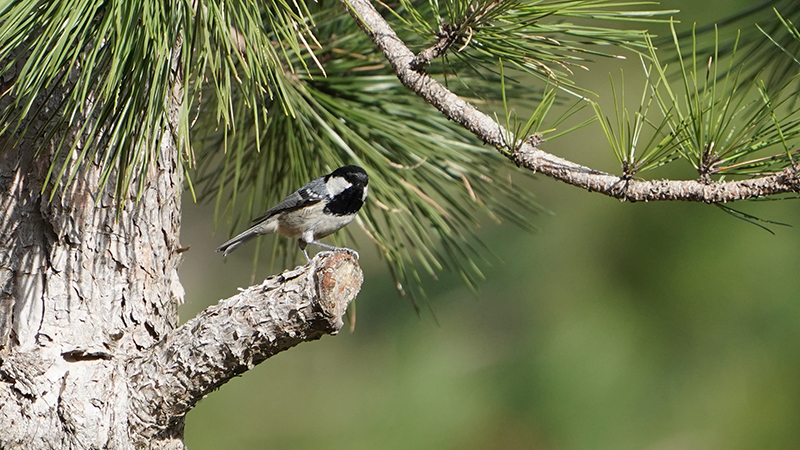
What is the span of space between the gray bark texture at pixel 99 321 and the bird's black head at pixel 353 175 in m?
0.32

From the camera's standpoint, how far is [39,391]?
911 millimetres

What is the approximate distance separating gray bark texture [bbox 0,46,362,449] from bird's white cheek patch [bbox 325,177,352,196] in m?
0.36

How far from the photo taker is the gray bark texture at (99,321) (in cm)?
88

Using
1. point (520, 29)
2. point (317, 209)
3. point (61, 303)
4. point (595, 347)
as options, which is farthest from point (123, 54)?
point (595, 347)

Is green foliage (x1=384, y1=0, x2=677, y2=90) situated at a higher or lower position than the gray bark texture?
higher

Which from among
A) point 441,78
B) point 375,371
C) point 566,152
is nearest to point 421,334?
point 375,371

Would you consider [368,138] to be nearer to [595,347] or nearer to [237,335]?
[237,335]

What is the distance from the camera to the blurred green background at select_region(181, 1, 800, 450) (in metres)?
1.96

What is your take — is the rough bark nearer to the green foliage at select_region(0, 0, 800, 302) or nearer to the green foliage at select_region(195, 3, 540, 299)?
the green foliage at select_region(0, 0, 800, 302)

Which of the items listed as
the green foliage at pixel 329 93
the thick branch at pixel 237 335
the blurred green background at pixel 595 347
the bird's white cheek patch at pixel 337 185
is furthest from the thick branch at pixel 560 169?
the blurred green background at pixel 595 347

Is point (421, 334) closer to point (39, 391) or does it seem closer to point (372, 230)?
point (372, 230)

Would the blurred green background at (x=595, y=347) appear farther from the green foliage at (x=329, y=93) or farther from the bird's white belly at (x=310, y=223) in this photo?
the bird's white belly at (x=310, y=223)

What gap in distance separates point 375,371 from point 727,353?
1.39m

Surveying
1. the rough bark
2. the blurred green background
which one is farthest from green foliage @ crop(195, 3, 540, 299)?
the blurred green background
